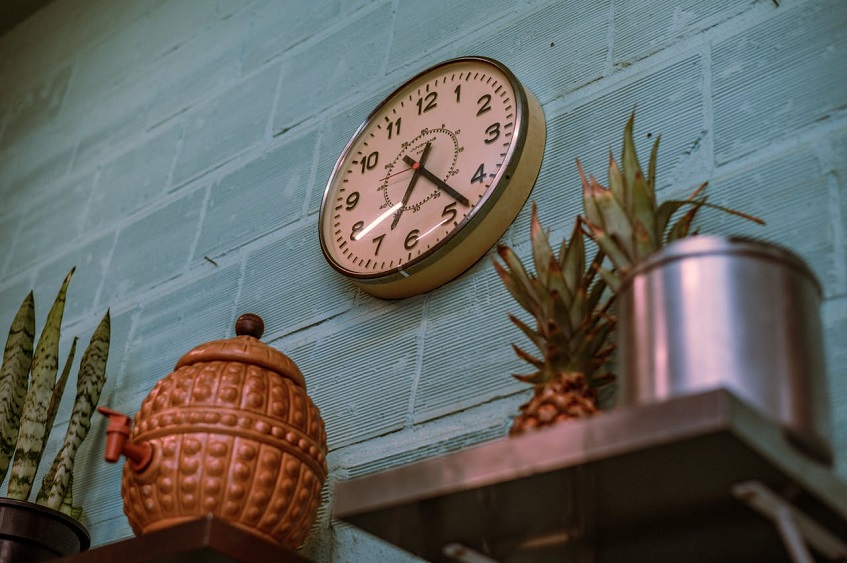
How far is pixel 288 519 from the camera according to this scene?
135 centimetres

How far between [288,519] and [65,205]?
1602mm

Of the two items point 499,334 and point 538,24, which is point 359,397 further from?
point 538,24

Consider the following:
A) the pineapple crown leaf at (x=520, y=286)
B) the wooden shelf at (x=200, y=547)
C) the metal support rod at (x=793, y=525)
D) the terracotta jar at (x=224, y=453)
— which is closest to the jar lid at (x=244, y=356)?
the terracotta jar at (x=224, y=453)

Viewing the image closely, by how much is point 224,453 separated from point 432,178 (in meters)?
0.60

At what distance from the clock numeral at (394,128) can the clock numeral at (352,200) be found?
0.40 ft

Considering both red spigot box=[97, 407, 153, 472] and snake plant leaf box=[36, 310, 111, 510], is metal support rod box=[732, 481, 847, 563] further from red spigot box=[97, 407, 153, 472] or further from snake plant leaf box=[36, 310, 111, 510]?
snake plant leaf box=[36, 310, 111, 510]

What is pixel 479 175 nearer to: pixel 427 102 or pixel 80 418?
pixel 427 102

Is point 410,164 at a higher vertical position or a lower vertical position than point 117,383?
higher

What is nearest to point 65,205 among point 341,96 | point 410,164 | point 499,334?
point 341,96

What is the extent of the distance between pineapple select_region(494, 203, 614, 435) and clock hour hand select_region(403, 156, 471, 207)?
33 cm

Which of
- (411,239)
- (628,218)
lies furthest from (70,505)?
(628,218)

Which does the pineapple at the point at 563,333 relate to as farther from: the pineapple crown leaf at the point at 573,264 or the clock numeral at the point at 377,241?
the clock numeral at the point at 377,241

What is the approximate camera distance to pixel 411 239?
5.47 feet

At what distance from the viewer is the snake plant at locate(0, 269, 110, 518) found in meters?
1.79
